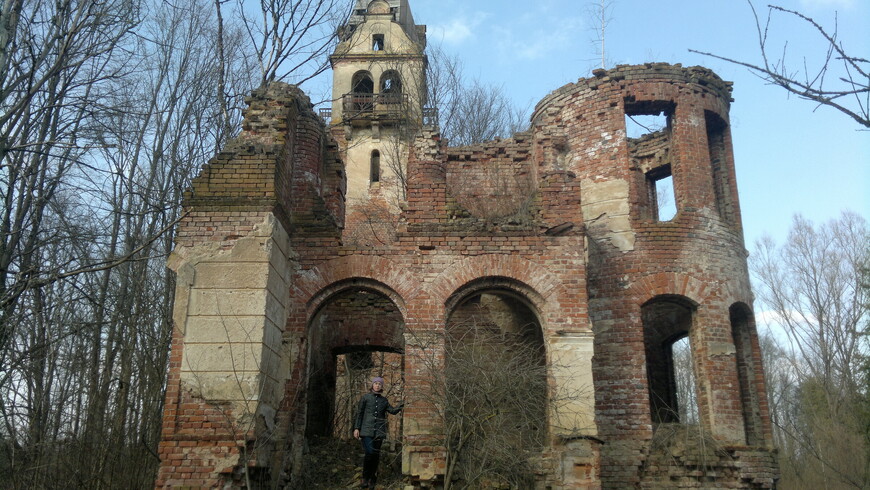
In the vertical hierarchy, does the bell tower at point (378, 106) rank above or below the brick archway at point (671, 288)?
above

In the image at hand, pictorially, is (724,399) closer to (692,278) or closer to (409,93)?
(692,278)

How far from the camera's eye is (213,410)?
8.31m

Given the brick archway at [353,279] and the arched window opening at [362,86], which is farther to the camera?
the arched window opening at [362,86]

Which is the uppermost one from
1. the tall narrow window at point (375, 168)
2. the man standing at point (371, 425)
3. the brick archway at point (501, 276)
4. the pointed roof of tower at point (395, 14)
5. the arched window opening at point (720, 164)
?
the pointed roof of tower at point (395, 14)

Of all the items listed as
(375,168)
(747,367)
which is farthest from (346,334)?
(375,168)

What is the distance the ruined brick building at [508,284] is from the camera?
8656 millimetres

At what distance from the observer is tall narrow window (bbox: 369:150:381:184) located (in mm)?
22562

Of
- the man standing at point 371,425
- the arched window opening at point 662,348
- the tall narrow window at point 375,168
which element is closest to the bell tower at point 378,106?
the tall narrow window at point 375,168

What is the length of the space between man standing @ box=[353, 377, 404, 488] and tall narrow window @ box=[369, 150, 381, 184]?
14391 millimetres

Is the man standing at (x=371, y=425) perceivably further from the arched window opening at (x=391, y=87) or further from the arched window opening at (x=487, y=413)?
the arched window opening at (x=391, y=87)

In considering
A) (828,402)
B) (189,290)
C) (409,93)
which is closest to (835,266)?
(828,402)

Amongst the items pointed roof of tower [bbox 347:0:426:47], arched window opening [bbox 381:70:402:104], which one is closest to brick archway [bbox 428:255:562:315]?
arched window opening [bbox 381:70:402:104]

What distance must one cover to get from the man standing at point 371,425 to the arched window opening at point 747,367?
5.99 meters

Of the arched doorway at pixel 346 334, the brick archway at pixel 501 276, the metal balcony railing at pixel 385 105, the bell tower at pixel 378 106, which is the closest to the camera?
the brick archway at pixel 501 276
